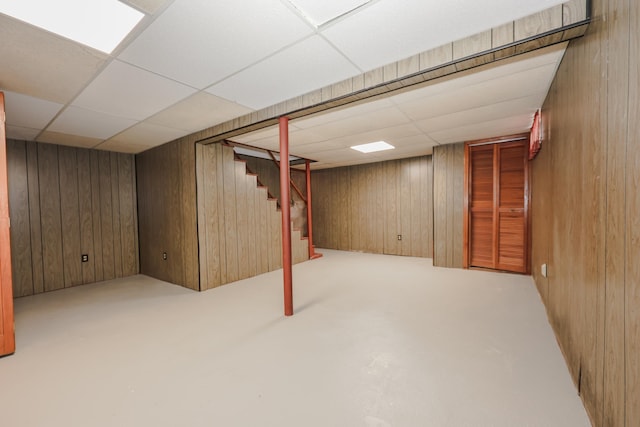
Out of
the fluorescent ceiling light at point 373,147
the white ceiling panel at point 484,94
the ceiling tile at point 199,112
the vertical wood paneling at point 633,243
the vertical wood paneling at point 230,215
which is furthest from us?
the fluorescent ceiling light at point 373,147

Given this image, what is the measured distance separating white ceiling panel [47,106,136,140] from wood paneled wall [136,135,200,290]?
2.46 feet

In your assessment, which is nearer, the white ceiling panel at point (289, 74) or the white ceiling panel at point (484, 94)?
the white ceiling panel at point (289, 74)

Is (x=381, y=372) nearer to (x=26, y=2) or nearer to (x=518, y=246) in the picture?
(x=26, y=2)

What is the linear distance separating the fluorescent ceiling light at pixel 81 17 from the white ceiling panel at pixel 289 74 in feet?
2.49

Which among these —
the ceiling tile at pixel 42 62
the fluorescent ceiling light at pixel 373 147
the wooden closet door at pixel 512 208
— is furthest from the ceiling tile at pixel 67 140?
the wooden closet door at pixel 512 208

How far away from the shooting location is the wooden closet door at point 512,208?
160 inches

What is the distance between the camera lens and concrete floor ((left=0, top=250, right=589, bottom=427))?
1441mm

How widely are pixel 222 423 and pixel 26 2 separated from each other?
2.34 meters

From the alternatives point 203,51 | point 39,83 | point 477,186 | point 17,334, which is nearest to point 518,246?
point 477,186

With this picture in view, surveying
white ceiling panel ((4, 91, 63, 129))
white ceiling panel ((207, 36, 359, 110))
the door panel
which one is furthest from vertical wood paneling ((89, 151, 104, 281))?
the door panel

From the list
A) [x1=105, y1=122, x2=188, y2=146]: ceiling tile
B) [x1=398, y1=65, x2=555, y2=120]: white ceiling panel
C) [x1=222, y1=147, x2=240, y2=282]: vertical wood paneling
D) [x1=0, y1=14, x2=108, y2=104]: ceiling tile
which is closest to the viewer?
[x1=0, y1=14, x2=108, y2=104]: ceiling tile

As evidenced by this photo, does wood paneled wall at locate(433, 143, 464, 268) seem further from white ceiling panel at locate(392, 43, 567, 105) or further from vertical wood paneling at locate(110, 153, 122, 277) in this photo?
vertical wood paneling at locate(110, 153, 122, 277)

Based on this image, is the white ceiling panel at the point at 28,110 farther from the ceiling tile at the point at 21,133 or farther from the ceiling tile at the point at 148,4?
the ceiling tile at the point at 148,4

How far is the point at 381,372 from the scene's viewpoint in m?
1.77
